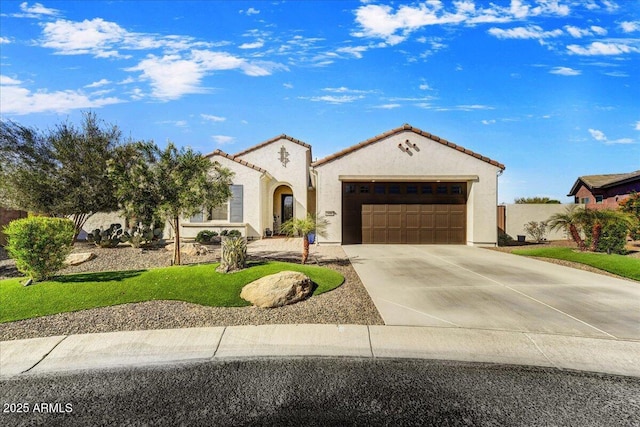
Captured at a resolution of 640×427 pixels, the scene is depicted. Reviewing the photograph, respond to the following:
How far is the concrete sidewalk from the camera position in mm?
5184

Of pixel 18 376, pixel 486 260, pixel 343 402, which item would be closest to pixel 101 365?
pixel 18 376

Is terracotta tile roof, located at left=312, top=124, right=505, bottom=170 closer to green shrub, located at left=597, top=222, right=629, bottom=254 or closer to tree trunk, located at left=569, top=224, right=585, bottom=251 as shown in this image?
tree trunk, located at left=569, top=224, right=585, bottom=251

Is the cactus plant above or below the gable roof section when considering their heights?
below

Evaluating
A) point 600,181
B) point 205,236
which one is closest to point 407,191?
point 205,236

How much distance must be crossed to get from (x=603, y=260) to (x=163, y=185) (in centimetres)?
1488

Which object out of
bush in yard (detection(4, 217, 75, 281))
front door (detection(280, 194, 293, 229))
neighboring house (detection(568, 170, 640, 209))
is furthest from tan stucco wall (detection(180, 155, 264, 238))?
neighboring house (detection(568, 170, 640, 209))

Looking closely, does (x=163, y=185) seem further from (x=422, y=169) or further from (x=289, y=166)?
(x=289, y=166)

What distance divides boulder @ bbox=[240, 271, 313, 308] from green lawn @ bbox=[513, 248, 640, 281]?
10116 millimetres

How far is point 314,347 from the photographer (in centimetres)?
557

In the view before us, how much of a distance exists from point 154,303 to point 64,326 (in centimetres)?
155

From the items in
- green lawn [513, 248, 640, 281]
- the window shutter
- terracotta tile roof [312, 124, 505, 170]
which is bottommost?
green lawn [513, 248, 640, 281]

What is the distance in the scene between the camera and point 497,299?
26.1ft

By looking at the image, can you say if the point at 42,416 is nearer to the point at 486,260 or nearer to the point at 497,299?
the point at 497,299

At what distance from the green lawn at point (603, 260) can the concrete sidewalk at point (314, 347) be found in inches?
269
